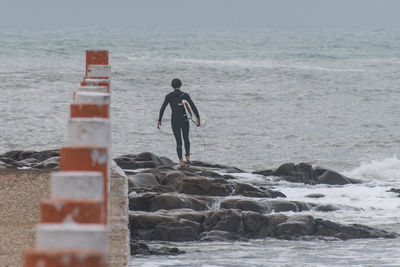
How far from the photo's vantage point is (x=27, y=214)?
8.09 m

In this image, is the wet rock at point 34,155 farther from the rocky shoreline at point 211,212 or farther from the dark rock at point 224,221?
the dark rock at point 224,221

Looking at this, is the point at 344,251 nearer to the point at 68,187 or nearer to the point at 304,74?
the point at 68,187

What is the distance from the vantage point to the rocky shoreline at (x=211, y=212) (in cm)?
1044

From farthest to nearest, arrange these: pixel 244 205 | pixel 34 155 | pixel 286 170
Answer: pixel 286 170, pixel 34 155, pixel 244 205

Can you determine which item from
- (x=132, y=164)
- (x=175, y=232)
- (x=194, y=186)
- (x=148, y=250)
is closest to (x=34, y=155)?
(x=132, y=164)

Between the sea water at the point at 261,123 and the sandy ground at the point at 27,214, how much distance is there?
1.13m

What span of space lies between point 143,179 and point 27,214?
5.39 m

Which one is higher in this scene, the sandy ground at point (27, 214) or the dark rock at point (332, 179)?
the sandy ground at point (27, 214)

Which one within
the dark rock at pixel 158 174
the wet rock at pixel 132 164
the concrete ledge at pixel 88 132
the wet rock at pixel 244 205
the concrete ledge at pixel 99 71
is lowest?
the wet rock at pixel 244 205

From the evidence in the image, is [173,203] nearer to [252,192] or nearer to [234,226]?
[234,226]

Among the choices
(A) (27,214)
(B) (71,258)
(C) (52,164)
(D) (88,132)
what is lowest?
(C) (52,164)

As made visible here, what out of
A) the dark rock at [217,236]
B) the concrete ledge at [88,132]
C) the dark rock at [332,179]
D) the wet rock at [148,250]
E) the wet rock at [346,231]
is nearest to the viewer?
the concrete ledge at [88,132]

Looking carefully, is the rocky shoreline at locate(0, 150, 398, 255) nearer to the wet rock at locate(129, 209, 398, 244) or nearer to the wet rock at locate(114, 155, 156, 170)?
the wet rock at locate(129, 209, 398, 244)

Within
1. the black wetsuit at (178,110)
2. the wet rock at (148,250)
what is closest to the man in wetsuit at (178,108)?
the black wetsuit at (178,110)
